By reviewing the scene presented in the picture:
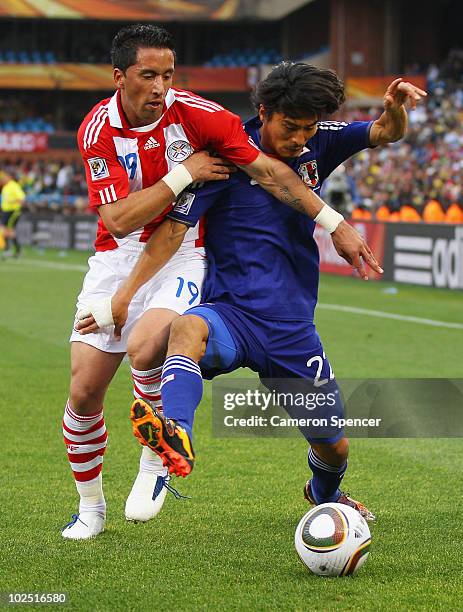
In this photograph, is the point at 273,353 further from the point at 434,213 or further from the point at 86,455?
the point at 434,213

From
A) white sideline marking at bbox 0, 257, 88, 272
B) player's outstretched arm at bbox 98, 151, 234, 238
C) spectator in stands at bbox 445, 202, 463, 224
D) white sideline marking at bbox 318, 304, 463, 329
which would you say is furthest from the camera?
white sideline marking at bbox 0, 257, 88, 272

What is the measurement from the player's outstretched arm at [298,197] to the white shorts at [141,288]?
1.68 feet

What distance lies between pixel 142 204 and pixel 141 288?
0.55 meters

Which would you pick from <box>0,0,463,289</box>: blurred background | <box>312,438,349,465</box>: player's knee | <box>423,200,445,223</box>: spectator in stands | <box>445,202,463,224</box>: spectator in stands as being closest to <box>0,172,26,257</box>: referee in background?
<box>0,0,463,289</box>: blurred background

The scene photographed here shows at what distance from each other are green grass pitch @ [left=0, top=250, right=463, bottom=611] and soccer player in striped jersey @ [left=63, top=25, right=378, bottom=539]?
349 millimetres

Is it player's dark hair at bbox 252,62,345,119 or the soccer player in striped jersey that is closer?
player's dark hair at bbox 252,62,345,119

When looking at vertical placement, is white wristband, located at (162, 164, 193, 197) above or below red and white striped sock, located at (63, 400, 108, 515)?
above

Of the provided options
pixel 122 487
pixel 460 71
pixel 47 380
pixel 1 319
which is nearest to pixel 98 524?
pixel 122 487

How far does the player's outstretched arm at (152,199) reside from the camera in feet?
15.6

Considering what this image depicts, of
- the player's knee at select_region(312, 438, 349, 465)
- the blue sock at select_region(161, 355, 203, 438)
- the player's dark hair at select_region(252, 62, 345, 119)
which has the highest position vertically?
the player's dark hair at select_region(252, 62, 345, 119)

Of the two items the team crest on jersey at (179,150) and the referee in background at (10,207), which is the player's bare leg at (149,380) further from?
the referee in background at (10,207)

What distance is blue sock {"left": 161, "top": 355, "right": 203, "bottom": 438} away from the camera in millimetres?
4250

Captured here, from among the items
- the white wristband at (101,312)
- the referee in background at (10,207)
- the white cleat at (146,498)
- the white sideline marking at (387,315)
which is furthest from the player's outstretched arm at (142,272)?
the referee in background at (10,207)

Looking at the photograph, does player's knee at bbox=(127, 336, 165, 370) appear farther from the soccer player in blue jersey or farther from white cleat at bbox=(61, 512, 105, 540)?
white cleat at bbox=(61, 512, 105, 540)
